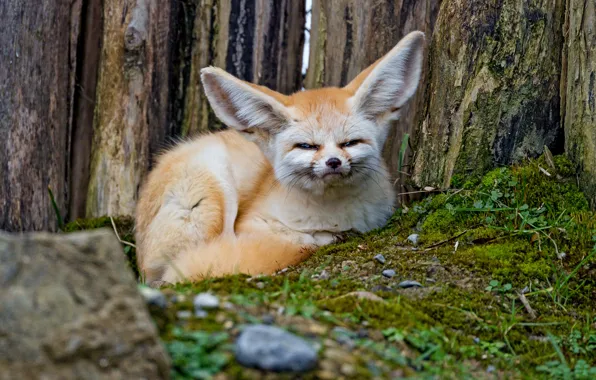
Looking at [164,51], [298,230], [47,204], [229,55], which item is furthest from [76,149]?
[298,230]

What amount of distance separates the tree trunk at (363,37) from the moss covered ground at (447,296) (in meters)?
1.10

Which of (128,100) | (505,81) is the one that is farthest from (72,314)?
(128,100)

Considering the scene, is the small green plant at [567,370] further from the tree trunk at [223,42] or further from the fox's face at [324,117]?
the tree trunk at [223,42]

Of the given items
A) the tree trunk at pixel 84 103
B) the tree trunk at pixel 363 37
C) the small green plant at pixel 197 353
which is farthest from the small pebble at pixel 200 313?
the tree trunk at pixel 84 103

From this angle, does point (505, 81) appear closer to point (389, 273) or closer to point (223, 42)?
point (389, 273)

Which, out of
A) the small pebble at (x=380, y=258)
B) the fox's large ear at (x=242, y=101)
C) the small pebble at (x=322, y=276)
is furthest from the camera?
the fox's large ear at (x=242, y=101)

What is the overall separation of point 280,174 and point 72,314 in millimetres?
2788

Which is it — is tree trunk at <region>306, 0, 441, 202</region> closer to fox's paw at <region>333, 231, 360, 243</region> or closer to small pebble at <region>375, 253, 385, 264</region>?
fox's paw at <region>333, 231, 360, 243</region>

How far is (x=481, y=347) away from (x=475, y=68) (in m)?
1.97

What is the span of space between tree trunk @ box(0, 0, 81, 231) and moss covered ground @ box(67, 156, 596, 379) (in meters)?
2.27

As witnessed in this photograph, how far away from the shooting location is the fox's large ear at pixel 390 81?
455cm

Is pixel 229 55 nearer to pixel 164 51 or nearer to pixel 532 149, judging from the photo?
pixel 164 51

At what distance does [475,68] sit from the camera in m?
4.36

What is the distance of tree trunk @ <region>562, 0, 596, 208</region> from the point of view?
4.02 meters
